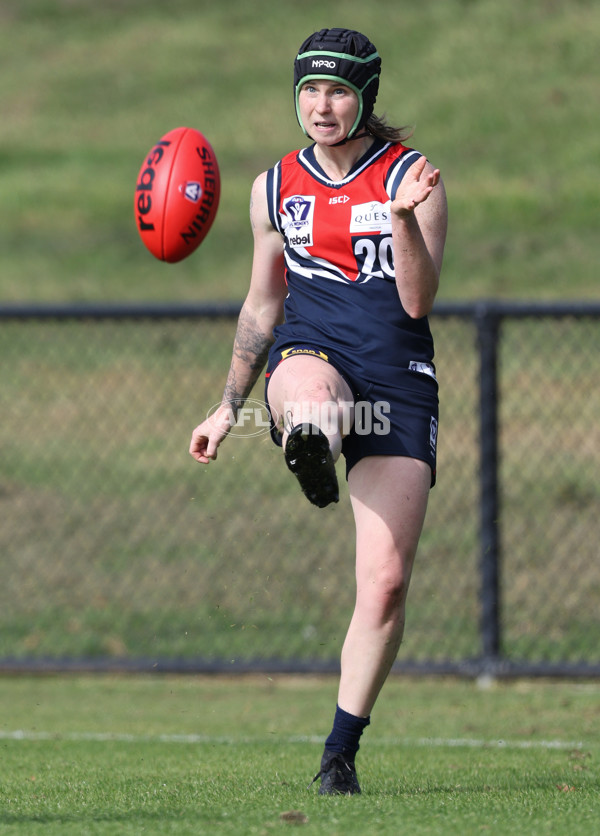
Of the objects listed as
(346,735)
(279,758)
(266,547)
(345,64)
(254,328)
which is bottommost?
(279,758)

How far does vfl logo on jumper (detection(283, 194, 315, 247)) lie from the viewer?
4.08 meters

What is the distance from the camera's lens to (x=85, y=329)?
1362 cm

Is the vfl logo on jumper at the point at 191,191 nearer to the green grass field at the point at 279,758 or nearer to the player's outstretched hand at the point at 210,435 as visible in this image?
the player's outstretched hand at the point at 210,435

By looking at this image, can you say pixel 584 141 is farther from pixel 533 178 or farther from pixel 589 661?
pixel 589 661

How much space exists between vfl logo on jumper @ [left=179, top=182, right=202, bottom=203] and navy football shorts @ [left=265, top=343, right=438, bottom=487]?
3.29 feet

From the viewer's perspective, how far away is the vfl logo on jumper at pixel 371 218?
3957mm

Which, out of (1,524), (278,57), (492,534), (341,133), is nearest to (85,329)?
(1,524)

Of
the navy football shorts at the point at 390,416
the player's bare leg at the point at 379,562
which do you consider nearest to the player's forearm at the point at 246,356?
the navy football shorts at the point at 390,416

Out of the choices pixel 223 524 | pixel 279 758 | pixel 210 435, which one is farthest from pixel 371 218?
pixel 223 524

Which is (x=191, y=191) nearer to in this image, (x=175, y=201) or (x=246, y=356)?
(x=175, y=201)

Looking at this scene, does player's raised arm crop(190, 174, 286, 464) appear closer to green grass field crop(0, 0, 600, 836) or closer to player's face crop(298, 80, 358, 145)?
player's face crop(298, 80, 358, 145)

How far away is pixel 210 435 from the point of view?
14.3 ft

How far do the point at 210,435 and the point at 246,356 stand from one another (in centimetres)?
33

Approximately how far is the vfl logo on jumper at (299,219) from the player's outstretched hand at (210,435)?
65 centimetres
